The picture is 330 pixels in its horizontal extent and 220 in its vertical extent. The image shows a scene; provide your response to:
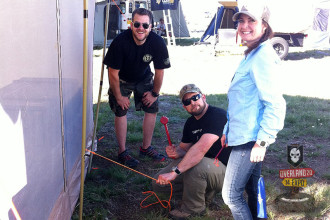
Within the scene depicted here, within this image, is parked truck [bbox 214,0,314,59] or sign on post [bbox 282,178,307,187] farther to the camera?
parked truck [bbox 214,0,314,59]

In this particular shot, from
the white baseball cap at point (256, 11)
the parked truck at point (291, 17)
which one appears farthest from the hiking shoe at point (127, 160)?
the parked truck at point (291, 17)

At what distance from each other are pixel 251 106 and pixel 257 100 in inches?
1.8

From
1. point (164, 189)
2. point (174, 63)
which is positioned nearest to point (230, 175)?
point (164, 189)

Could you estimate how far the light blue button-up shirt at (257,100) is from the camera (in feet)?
6.48

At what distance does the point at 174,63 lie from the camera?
11.0 m

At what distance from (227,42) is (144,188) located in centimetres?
943

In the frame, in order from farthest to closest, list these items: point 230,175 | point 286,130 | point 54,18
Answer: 1. point 286,130
2. point 54,18
3. point 230,175

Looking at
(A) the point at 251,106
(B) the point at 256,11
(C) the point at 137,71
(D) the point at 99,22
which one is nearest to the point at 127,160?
(C) the point at 137,71

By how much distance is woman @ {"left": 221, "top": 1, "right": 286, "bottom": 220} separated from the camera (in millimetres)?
1981

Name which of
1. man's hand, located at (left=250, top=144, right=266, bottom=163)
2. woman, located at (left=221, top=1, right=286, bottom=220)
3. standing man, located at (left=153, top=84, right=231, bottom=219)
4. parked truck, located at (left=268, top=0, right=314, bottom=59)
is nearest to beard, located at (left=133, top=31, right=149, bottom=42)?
standing man, located at (left=153, top=84, right=231, bottom=219)

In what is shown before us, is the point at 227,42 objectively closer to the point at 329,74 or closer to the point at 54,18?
the point at 329,74

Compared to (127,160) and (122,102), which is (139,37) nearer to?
(122,102)

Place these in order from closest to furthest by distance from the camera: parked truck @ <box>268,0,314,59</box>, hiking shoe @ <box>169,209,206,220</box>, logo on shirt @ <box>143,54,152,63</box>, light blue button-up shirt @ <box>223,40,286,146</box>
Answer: light blue button-up shirt @ <box>223,40,286,146</box>
hiking shoe @ <box>169,209,206,220</box>
logo on shirt @ <box>143,54,152,63</box>
parked truck @ <box>268,0,314,59</box>

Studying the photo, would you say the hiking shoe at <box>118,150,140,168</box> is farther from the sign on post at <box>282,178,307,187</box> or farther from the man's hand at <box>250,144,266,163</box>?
the man's hand at <box>250,144,266,163</box>
